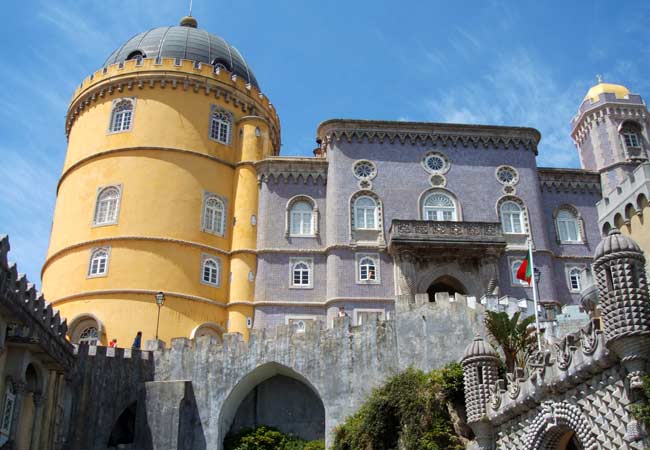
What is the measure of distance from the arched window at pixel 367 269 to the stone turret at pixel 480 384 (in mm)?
13024

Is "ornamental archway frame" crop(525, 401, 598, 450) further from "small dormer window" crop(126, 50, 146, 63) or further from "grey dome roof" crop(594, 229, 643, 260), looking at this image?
"small dormer window" crop(126, 50, 146, 63)

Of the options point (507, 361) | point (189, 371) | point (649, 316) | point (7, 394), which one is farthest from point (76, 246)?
point (649, 316)

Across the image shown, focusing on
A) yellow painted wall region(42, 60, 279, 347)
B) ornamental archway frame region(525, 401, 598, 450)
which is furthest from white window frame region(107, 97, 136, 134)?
ornamental archway frame region(525, 401, 598, 450)

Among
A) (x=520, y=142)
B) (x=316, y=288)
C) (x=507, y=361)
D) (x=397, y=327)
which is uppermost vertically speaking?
(x=520, y=142)

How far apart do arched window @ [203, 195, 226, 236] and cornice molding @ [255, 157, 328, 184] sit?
2.41 m

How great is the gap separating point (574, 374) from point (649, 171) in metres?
13.3

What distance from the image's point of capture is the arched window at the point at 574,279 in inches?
1378

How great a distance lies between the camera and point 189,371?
26625 mm

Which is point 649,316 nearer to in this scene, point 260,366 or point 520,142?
point 260,366

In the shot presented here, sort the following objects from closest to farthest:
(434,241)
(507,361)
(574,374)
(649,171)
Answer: (574,374), (507,361), (649,171), (434,241)

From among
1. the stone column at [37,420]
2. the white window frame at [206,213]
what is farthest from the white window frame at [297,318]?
the stone column at [37,420]

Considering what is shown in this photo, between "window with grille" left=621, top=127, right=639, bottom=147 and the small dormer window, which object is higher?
the small dormer window

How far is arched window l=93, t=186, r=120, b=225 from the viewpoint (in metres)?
34.0

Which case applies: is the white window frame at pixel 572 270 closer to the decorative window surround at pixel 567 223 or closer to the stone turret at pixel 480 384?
the decorative window surround at pixel 567 223
